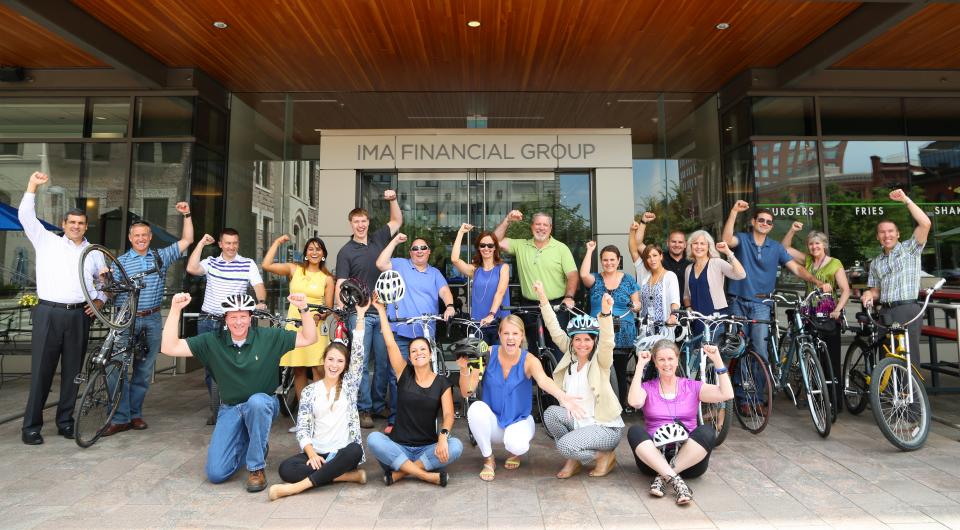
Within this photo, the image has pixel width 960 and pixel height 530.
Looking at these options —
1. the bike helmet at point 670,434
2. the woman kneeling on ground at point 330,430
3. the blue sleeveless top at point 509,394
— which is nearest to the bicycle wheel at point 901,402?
the bike helmet at point 670,434

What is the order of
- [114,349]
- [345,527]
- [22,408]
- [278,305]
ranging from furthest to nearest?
[278,305] → [22,408] → [114,349] → [345,527]

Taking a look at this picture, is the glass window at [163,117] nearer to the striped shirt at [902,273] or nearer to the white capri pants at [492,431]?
the white capri pants at [492,431]

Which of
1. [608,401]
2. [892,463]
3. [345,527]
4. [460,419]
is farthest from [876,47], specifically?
[345,527]

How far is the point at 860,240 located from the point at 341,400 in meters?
7.41

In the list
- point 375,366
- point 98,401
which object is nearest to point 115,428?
point 98,401

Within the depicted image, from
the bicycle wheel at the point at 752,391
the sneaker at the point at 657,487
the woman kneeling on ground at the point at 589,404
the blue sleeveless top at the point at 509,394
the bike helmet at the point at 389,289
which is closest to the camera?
the sneaker at the point at 657,487

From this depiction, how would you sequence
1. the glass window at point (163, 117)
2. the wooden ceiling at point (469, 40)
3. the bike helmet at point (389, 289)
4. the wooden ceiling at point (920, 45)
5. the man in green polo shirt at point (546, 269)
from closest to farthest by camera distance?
the bike helmet at point (389, 289)
the man in green polo shirt at point (546, 269)
the wooden ceiling at point (469, 40)
the wooden ceiling at point (920, 45)
the glass window at point (163, 117)

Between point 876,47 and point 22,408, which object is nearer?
point 22,408

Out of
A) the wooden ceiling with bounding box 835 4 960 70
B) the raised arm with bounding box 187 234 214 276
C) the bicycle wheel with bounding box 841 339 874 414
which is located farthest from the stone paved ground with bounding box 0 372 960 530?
the wooden ceiling with bounding box 835 4 960 70

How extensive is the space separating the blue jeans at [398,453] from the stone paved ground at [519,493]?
15cm

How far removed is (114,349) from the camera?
4.62 m

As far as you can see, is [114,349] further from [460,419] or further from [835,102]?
[835,102]

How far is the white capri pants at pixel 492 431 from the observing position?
3.60 meters

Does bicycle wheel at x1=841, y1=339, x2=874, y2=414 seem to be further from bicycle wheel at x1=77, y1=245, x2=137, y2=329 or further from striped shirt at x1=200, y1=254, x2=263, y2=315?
bicycle wheel at x1=77, y1=245, x2=137, y2=329
